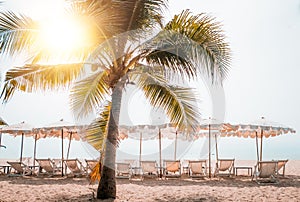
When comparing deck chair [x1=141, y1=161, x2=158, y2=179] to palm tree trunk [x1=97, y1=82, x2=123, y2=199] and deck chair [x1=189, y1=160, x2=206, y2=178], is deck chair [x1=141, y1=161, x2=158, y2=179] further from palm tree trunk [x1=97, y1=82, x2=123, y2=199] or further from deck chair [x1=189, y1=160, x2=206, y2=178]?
palm tree trunk [x1=97, y1=82, x2=123, y2=199]

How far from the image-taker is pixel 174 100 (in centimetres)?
716

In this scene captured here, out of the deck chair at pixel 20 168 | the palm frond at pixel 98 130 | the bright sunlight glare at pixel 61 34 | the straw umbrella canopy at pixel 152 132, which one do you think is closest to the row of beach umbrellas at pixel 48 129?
the deck chair at pixel 20 168

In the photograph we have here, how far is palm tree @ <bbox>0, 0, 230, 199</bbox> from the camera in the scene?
621 cm

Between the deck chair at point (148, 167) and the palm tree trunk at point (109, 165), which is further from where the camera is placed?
the deck chair at point (148, 167)

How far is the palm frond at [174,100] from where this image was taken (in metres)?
7.05

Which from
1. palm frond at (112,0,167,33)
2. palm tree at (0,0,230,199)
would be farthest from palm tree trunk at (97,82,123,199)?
palm frond at (112,0,167,33)

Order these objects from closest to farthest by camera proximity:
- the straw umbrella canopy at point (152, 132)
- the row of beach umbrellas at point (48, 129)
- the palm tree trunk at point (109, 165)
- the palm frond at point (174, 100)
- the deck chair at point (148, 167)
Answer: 1. the palm tree trunk at point (109, 165)
2. the palm frond at point (174, 100)
3. the deck chair at point (148, 167)
4. the straw umbrella canopy at point (152, 132)
5. the row of beach umbrellas at point (48, 129)

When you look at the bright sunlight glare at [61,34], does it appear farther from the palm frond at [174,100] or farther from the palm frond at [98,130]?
the palm frond at [98,130]

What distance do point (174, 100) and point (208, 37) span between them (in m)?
1.63

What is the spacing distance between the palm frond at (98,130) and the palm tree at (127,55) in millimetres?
863

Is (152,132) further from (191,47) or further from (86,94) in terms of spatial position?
(191,47)

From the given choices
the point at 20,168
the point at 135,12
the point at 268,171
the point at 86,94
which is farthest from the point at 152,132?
the point at 135,12

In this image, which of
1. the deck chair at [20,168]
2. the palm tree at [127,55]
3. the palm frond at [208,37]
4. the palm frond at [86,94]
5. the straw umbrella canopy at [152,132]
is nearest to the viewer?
the palm tree at [127,55]

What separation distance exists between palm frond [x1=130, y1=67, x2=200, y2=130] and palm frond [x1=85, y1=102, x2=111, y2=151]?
1.24 m
